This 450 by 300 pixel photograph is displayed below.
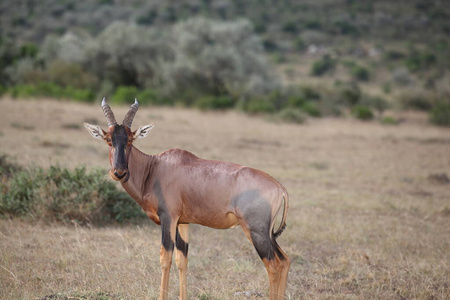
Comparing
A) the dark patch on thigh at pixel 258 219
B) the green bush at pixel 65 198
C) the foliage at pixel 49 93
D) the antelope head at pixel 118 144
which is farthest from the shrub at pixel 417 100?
the antelope head at pixel 118 144

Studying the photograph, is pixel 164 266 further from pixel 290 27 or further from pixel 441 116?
pixel 290 27

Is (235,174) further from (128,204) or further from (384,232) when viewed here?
(384,232)

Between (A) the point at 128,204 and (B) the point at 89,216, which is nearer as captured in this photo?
(B) the point at 89,216

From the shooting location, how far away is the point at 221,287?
608 cm

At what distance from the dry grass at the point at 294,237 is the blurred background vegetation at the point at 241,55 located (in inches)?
384

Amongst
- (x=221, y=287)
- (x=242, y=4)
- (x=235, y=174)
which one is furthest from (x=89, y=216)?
(x=242, y=4)

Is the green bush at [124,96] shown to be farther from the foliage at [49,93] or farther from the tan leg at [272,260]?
the tan leg at [272,260]

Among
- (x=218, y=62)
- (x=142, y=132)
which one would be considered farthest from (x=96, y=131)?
(x=218, y=62)

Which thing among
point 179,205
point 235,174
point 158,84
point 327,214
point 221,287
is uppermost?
point 235,174

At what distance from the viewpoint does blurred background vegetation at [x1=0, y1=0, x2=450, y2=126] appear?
31953mm

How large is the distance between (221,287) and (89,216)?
3.37 metres

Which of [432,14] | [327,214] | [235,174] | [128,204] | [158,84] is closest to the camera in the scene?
[235,174]

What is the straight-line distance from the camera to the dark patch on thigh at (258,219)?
479 centimetres

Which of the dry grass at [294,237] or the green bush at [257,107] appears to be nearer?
the dry grass at [294,237]
